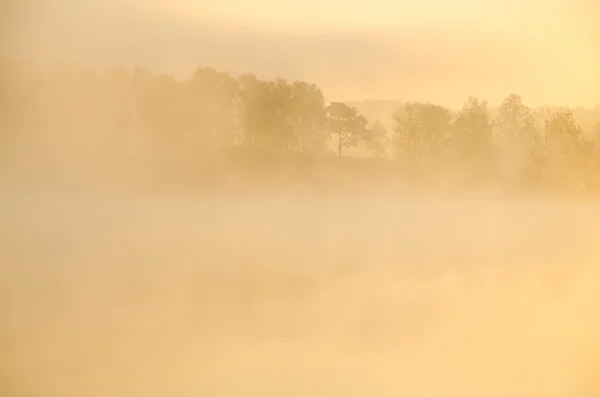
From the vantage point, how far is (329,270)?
1.86 m

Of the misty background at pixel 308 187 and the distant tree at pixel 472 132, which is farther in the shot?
the distant tree at pixel 472 132

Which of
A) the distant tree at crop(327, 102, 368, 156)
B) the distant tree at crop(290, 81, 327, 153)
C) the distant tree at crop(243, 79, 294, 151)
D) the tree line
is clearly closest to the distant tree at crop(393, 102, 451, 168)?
the tree line

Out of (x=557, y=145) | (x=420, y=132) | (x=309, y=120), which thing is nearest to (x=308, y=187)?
(x=309, y=120)

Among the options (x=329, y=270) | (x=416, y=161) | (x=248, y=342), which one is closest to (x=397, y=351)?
(x=329, y=270)

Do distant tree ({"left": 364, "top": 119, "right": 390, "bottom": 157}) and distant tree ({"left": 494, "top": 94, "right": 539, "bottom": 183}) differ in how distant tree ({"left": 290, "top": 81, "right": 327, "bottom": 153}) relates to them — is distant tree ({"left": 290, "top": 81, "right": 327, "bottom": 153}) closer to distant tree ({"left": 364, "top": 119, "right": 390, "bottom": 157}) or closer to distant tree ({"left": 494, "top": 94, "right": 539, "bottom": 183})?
distant tree ({"left": 364, "top": 119, "right": 390, "bottom": 157})

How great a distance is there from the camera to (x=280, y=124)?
6.27ft

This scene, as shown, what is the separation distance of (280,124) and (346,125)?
Answer: 0.74 feet

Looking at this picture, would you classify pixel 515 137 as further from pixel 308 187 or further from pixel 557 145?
pixel 308 187

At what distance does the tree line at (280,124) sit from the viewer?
1.87 m

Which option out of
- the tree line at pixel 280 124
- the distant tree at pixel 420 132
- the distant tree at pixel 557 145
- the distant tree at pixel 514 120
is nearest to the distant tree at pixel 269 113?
the tree line at pixel 280 124

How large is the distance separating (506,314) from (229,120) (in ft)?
3.69

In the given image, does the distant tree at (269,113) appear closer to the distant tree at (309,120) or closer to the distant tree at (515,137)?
the distant tree at (309,120)

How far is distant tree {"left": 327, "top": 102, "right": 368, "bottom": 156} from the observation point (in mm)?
1897

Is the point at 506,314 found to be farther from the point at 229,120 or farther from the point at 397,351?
the point at 229,120
